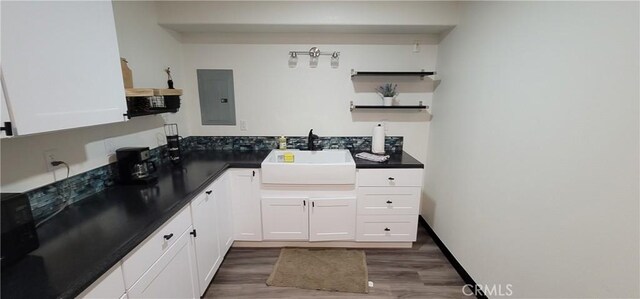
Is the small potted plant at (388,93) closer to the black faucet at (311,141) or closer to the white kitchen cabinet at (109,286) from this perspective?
the black faucet at (311,141)

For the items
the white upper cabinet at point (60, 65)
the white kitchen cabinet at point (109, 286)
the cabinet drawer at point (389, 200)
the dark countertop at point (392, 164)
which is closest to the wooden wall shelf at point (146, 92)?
the white upper cabinet at point (60, 65)

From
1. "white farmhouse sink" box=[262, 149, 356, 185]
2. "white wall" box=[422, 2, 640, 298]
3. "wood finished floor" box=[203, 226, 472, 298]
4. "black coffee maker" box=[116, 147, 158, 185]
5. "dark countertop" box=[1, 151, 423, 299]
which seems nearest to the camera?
"dark countertop" box=[1, 151, 423, 299]

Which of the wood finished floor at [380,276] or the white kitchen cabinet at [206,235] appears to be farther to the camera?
the wood finished floor at [380,276]

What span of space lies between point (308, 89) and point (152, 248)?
193 centimetres

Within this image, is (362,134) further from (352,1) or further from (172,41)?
(172,41)

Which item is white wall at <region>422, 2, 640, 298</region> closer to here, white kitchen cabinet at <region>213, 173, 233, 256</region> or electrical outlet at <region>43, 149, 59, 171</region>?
white kitchen cabinet at <region>213, 173, 233, 256</region>

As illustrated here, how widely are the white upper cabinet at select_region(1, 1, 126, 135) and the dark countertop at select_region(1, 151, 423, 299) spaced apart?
465 millimetres

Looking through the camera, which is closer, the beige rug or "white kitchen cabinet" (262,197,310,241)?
the beige rug

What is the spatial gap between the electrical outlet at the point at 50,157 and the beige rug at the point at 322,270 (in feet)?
5.04

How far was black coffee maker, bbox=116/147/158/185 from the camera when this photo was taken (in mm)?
1613

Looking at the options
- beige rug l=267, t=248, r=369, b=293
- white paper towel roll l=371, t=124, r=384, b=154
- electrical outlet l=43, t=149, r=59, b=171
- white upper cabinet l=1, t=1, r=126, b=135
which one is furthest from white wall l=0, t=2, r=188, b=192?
white paper towel roll l=371, t=124, r=384, b=154

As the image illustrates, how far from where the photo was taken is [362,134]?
8.87 feet

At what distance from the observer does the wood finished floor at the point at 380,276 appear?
1.85 m

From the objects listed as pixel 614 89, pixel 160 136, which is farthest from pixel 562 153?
pixel 160 136
